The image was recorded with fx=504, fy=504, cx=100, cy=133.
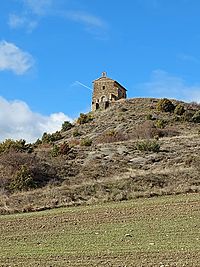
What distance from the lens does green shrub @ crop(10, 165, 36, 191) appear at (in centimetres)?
3541

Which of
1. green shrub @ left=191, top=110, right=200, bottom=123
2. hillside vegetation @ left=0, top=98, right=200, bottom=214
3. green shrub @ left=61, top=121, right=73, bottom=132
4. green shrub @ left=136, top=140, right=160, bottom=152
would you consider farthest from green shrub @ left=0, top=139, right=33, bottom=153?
green shrub @ left=191, top=110, right=200, bottom=123

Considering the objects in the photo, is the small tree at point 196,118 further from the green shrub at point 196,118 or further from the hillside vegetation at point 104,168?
the hillside vegetation at point 104,168

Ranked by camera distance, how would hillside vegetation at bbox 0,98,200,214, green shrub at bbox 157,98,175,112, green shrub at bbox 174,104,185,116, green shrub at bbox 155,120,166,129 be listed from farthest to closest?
1. green shrub at bbox 157,98,175,112
2. green shrub at bbox 174,104,185,116
3. green shrub at bbox 155,120,166,129
4. hillside vegetation at bbox 0,98,200,214

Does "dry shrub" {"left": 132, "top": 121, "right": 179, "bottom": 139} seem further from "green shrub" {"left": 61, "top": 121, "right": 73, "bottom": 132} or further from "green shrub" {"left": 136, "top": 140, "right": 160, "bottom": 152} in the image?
"green shrub" {"left": 61, "top": 121, "right": 73, "bottom": 132}

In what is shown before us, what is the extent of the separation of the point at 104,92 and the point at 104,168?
45.5m

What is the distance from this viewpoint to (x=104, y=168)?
41.4 m

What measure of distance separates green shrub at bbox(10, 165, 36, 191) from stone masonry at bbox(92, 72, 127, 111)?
48.2m

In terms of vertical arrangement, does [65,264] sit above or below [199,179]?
below

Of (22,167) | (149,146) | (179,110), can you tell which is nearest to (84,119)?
(179,110)

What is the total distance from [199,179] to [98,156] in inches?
586

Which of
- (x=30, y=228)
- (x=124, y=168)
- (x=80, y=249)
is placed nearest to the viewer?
(x=80, y=249)

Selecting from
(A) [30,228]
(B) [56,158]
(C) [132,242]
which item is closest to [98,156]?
(B) [56,158]

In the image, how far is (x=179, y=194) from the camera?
29.9 m

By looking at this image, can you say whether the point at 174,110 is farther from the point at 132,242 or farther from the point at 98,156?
the point at 132,242
